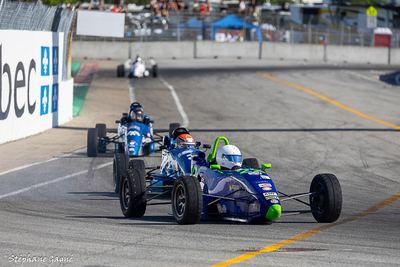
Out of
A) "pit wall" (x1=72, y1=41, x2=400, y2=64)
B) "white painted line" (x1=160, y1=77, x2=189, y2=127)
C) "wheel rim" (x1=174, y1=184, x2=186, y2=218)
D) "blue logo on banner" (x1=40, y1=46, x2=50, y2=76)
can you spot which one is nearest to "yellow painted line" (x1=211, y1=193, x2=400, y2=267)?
"wheel rim" (x1=174, y1=184, x2=186, y2=218)

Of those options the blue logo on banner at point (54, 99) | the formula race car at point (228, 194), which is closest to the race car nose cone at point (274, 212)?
the formula race car at point (228, 194)

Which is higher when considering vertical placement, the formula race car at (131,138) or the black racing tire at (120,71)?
the black racing tire at (120,71)

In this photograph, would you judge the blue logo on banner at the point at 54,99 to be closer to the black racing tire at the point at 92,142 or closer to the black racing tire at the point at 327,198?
the black racing tire at the point at 92,142

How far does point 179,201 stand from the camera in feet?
28.9

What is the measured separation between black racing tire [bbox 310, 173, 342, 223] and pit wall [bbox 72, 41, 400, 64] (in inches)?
1470

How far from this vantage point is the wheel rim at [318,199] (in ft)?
29.3

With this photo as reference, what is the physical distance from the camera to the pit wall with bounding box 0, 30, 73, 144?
1648cm

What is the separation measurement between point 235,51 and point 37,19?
30.1 m

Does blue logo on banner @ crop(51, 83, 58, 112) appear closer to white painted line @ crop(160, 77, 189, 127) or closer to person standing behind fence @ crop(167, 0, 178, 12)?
white painted line @ crop(160, 77, 189, 127)

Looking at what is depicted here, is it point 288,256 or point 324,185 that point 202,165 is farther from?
point 288,256

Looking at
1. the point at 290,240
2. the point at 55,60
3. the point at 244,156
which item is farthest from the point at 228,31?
the point at 290,240

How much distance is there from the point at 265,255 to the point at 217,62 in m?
37.5

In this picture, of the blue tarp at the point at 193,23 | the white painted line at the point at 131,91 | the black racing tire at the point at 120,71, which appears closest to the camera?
the white painted line at the point at 131,91

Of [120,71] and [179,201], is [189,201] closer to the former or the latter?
[179,201]
